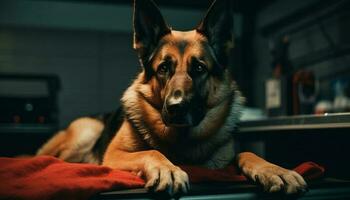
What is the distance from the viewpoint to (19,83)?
347 cm

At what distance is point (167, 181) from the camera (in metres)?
0.92

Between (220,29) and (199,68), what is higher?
(220,29)

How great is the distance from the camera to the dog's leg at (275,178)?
959 mm

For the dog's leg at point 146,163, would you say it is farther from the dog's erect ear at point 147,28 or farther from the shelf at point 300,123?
the shelf at point 300,123

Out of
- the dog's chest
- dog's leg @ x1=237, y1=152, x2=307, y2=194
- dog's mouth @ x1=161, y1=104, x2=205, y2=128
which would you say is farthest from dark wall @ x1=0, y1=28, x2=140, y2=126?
dog's leg @ x1=237, y1=152, x2=307, y2=194

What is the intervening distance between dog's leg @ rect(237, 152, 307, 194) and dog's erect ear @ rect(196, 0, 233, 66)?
0.42 metres

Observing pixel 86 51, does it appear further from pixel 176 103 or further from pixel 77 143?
pixel 176 103

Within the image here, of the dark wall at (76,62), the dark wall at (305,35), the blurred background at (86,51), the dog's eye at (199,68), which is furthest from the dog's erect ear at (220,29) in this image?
the dark wall at (76,62)

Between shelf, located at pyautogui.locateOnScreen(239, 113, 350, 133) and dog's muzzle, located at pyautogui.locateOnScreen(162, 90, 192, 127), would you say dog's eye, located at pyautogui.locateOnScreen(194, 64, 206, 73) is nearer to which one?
dog's muzzle, located at pyautogui.locateOnScreen(162, 90, 192, 127)

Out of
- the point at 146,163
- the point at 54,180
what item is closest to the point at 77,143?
the point at 146,163

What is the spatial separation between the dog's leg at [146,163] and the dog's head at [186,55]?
132mm

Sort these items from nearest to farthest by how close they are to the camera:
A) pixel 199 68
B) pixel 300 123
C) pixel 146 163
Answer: pixel 146 163 < pixel 199 68 < pixel 300 123

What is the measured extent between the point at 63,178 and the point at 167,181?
235 millimetres

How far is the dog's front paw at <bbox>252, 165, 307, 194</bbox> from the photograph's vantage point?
958 millimetres
